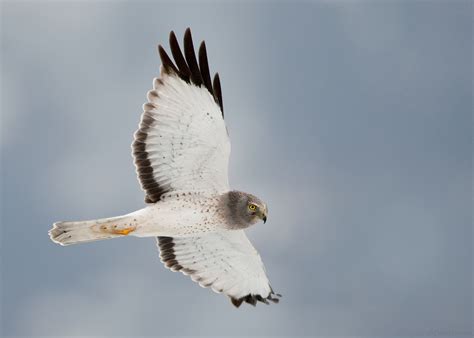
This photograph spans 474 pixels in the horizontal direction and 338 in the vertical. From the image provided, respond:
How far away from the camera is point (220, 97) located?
986 cm

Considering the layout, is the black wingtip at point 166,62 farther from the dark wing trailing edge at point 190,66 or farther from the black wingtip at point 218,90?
the black wingtip at point 218,90

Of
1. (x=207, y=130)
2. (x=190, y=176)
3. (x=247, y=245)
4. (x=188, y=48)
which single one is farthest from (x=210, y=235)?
(x=188, y=48)

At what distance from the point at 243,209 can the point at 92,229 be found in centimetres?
208

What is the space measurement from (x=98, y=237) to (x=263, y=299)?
121 inches

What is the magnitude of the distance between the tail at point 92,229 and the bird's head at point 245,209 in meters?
1.34

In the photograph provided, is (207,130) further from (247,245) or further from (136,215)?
(247,245)

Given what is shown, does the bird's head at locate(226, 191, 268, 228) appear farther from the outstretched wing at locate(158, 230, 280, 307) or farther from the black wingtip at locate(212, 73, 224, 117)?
the black wingtip at locate(212, 73, 224, 117)

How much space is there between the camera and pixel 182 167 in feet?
33.9

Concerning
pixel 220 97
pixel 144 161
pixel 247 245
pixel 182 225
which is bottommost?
pixel 247 245

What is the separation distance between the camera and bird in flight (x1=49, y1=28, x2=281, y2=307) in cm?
983

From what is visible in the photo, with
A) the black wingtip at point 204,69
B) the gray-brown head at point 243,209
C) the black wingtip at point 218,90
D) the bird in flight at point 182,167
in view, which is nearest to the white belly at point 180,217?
the bird in flight at point 182,167

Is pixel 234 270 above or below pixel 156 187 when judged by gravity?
below

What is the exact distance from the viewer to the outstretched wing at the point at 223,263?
11.3m

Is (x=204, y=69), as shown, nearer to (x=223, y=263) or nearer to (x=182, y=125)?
(x=182, y=125)
